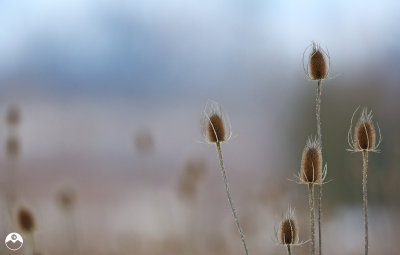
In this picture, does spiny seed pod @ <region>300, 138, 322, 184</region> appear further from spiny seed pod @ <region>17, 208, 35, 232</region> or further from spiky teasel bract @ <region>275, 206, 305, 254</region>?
spiny seed pod @ <region>17, 208, 35, 232</region>

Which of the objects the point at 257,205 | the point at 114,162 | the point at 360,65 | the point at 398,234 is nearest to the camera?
the point at 257,205

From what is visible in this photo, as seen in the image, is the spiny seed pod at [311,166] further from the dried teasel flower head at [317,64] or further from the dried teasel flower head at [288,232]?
the dried teasel flower head at [317,64]

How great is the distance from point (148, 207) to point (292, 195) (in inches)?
158

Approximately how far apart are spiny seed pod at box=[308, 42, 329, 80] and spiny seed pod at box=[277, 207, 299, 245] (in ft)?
1.10

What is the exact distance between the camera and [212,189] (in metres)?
7.27

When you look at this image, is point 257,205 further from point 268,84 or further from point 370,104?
point 268,84

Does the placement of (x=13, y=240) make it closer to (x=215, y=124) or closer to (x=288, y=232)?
(x=215, y=124)

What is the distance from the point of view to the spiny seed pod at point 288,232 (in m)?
1.53

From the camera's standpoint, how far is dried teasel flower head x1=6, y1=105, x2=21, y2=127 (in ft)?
8.57

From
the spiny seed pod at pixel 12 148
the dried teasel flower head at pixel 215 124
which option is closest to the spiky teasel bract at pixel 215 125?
the dried teasel flower head at pixel 215 124

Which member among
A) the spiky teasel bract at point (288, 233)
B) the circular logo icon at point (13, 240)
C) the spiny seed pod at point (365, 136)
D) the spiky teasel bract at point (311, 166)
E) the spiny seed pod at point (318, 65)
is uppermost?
the spiny seed pod at point (318, 65)

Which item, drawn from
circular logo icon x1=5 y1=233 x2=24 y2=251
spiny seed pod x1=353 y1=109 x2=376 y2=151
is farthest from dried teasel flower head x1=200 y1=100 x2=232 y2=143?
circular logo icon x1=5 y1=233 x2=24 y2=251

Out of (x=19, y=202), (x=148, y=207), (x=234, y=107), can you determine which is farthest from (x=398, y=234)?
(x=234, y=107)

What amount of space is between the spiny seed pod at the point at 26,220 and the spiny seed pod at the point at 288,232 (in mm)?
683
